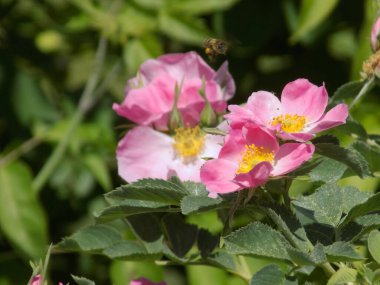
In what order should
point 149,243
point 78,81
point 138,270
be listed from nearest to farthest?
point 149,243, point 138,270, point 78,81

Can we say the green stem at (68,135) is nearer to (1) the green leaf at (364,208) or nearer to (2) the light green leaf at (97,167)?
(2) the light green leaf at (97,167)

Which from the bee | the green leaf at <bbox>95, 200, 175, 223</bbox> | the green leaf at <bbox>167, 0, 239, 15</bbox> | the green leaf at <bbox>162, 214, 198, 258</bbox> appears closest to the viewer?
the green leaf at <bbox>95, 200, 175, 223</bbox>

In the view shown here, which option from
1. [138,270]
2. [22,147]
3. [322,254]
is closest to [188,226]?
[322,254]

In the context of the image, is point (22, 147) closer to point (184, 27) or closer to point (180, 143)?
point (184, 27)

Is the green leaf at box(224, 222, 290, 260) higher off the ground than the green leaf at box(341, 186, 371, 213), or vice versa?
the green leaf at box(224, 222, 290, 260)

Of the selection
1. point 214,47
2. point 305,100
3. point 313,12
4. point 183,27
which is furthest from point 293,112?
point 183,27

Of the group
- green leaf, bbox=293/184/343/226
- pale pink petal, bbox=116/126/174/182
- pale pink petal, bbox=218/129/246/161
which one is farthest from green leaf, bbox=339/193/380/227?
pale pink petal, bbox=116/126/174/182

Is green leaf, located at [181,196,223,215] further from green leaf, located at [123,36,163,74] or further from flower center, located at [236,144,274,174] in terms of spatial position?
green leaf, located at [123,36,163,74]
